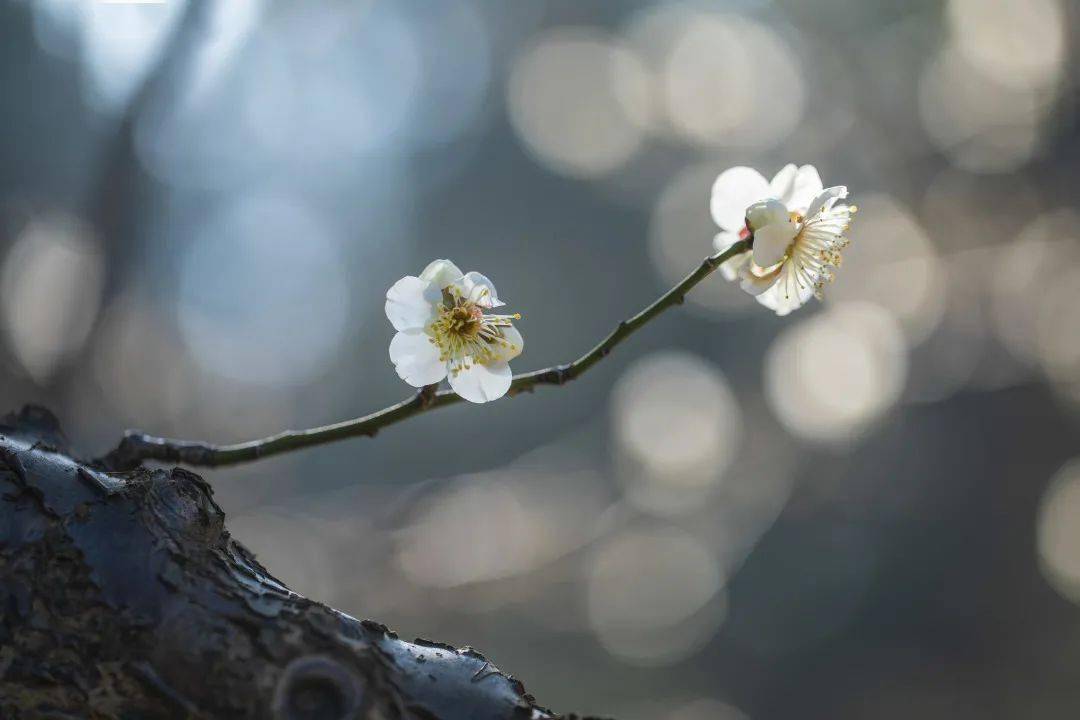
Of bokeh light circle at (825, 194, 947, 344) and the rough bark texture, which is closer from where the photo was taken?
the rough bark texture

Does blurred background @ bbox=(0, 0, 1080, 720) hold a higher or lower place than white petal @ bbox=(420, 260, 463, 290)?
higher

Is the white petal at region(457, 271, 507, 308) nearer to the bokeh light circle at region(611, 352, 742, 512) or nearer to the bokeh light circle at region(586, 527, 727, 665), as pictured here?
the bokeh light circle at region(586, 527, 727, 665)

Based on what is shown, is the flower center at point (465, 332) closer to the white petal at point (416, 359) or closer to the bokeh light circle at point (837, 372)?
the white petal at point (416, 359)

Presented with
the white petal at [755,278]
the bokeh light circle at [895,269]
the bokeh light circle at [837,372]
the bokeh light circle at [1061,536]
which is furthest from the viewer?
the bokeh light circle at [837,372]

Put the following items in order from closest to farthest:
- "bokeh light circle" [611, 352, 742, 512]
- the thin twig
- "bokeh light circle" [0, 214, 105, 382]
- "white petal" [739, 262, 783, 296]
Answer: the thin twig
"white petal" [739, 262, 783, 296]
"bokeh light circle" [0, 214, 105, 382]
"bokeh light circle" [611, 352, 742, 512]

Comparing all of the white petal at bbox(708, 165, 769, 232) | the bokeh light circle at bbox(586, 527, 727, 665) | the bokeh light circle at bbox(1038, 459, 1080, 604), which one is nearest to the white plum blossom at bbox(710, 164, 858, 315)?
the white petal at bbox(708, 165, 769, 232)

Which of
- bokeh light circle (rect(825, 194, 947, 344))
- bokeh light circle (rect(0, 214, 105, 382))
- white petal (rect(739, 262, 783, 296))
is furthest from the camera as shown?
bokeh light circle (rect(825, 194, 947, 344))

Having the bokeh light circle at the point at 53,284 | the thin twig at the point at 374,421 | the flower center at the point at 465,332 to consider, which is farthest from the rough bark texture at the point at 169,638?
the bokeh light circle at the point at 53,284
